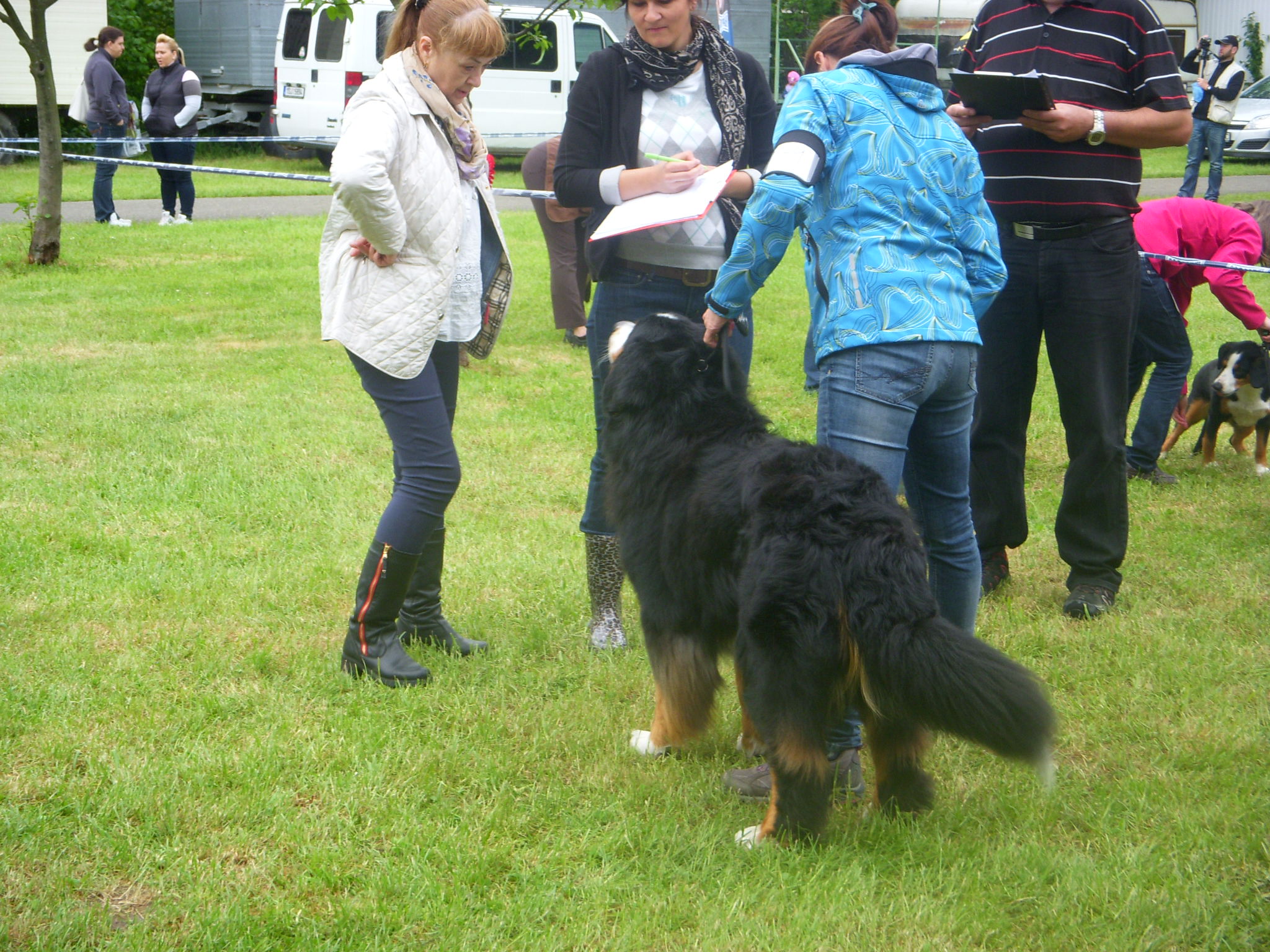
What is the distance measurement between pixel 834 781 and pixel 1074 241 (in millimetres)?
2209

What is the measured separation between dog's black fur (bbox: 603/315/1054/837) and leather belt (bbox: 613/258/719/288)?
482 mm

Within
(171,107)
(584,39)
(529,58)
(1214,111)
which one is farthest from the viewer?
(584,39)

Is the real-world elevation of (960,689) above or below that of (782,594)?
below

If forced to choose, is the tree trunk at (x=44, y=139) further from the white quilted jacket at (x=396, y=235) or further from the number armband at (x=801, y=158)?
the number armband at (x=801, y=158)

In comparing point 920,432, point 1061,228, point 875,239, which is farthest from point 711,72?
point 1061,228

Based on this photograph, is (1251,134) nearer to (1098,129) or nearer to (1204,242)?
(1204,242)

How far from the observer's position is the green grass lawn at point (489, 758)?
2301 millimetres

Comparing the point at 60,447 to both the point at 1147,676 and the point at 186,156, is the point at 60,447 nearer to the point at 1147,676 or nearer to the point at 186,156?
the point at 1147,676

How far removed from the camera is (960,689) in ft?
7.22

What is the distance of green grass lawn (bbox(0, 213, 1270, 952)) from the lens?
230 cm

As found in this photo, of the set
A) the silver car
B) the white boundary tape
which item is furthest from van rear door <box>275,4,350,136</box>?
the silver car

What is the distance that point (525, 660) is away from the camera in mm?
3639

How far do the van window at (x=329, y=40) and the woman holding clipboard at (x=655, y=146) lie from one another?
1478cm

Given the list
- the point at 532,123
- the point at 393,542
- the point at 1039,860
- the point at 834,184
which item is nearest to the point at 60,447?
the point at 393,542
